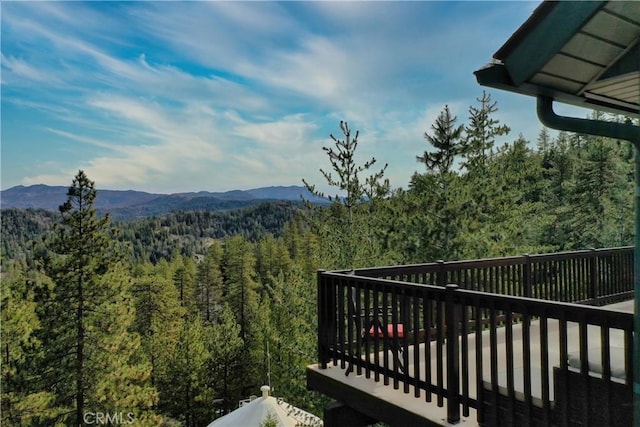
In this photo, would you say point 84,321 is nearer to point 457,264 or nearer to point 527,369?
point 457,264

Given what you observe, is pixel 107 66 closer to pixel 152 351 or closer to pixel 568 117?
pixel 152 351

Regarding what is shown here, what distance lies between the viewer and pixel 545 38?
65.3 inches

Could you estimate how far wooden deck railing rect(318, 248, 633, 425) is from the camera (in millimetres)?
2102

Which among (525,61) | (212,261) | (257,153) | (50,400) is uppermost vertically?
(257,153)

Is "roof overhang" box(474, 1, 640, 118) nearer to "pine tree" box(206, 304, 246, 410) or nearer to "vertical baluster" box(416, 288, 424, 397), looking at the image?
"vertical baluster" box(416, 288, 424, 397)

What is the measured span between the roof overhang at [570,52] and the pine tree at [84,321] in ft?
57.1

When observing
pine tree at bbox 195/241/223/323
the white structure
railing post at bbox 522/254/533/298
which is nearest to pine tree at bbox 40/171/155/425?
the white structure

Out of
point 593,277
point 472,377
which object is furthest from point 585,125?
point 593,277

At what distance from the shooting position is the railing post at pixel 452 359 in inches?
104

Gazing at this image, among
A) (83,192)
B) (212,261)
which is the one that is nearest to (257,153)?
(212,261)

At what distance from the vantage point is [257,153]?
2763 inches

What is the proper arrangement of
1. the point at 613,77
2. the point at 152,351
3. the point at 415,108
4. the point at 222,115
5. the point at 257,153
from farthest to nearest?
the point at 257,153
the point at 222,115
the point at 152,351
the point at 415,108
the point at 613,77

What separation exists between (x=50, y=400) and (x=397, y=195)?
14242mm

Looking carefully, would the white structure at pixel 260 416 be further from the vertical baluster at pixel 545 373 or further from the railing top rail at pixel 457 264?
the vertical baluster at pixel 545 373
